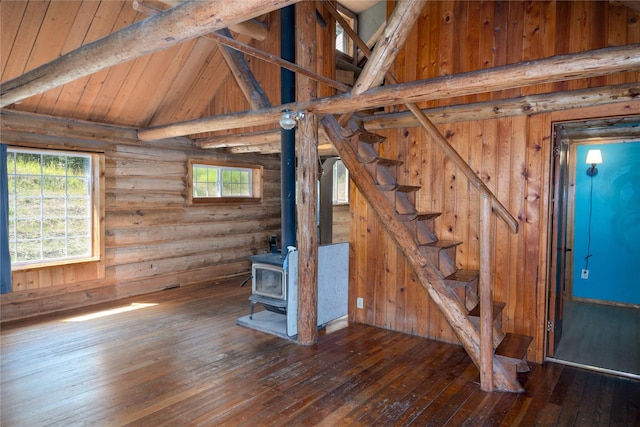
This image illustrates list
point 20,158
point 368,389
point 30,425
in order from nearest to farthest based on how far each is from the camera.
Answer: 1. point 30,425
2. point 368,389
3. point 20,158

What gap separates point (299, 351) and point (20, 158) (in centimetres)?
420

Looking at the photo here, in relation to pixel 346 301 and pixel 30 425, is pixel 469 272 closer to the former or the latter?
pixel 346 301

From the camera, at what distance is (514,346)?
3.50 meters

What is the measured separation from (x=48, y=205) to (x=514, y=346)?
5677 mm

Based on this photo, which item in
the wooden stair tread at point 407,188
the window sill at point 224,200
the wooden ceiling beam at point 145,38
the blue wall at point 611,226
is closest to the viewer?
the wooden ceiling beam at point 145,38

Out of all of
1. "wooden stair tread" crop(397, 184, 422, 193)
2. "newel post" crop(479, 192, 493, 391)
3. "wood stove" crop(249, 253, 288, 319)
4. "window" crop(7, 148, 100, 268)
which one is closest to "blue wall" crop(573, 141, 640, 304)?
"wooden stair tread" crop(397, 184, 422, 193)

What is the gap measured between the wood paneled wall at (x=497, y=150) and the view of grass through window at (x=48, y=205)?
13.4ft

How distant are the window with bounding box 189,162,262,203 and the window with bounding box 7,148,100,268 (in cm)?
170

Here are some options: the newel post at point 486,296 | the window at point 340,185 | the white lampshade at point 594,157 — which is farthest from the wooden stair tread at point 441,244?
the window at point 340,185

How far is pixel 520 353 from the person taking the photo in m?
3.32

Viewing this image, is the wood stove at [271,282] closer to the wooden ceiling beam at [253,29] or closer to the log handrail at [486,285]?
the log handrail at [486,285]

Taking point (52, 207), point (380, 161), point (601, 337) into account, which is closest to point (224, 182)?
point (52, 207)

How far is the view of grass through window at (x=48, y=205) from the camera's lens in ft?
16.3

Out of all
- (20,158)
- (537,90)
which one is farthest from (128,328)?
(537,90)
